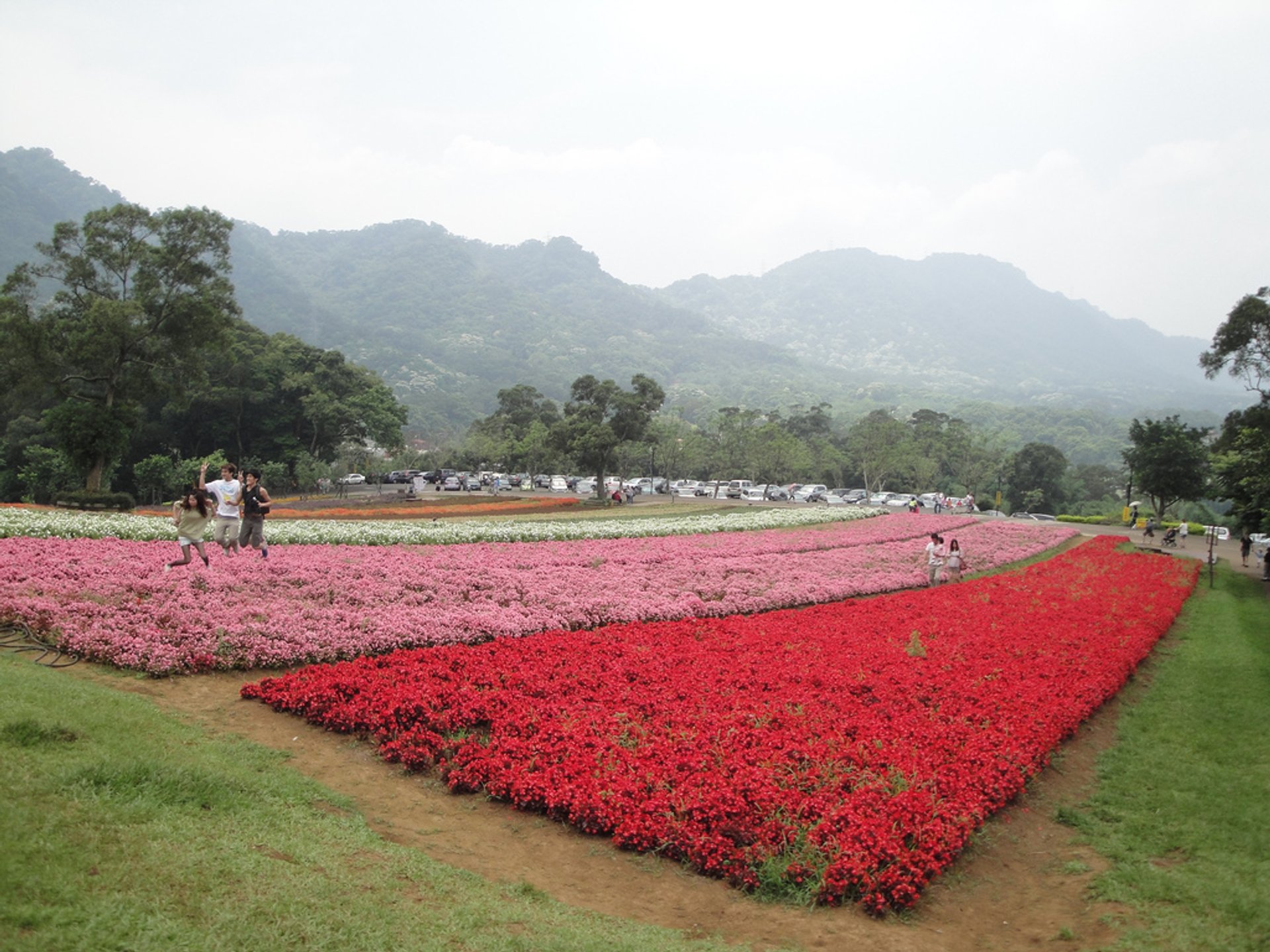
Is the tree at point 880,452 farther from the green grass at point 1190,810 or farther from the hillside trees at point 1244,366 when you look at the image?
the green grass at point 1190,810

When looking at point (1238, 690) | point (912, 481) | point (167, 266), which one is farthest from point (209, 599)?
point (912, 481)

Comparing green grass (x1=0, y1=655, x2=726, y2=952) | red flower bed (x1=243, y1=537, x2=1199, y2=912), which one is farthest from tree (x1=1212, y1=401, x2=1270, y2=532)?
green grass (x1=0, y1=655, x2=726, y2=952)

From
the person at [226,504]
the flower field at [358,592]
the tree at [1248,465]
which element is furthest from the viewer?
the tree at [1248,465]

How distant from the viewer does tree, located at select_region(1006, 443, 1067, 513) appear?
67938 millimetres

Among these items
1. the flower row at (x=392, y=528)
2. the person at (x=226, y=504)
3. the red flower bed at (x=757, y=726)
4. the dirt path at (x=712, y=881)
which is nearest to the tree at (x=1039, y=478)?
the flower row at (x=392, y=528)

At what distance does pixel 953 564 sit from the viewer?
2102 cm

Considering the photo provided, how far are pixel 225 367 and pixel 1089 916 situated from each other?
5542 centimetres

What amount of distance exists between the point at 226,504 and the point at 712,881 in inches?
417

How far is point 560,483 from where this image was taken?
6862 centimetres

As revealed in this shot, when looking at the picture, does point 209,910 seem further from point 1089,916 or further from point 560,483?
point 560,483

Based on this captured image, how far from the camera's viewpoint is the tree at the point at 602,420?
4597cm

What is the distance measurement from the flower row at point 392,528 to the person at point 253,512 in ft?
9.96

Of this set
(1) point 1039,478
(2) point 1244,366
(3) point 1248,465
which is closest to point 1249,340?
(2) point 1244,366

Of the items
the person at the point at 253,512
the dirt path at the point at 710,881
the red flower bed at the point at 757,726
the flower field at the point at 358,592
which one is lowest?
the dirt path at the point at 710,881
